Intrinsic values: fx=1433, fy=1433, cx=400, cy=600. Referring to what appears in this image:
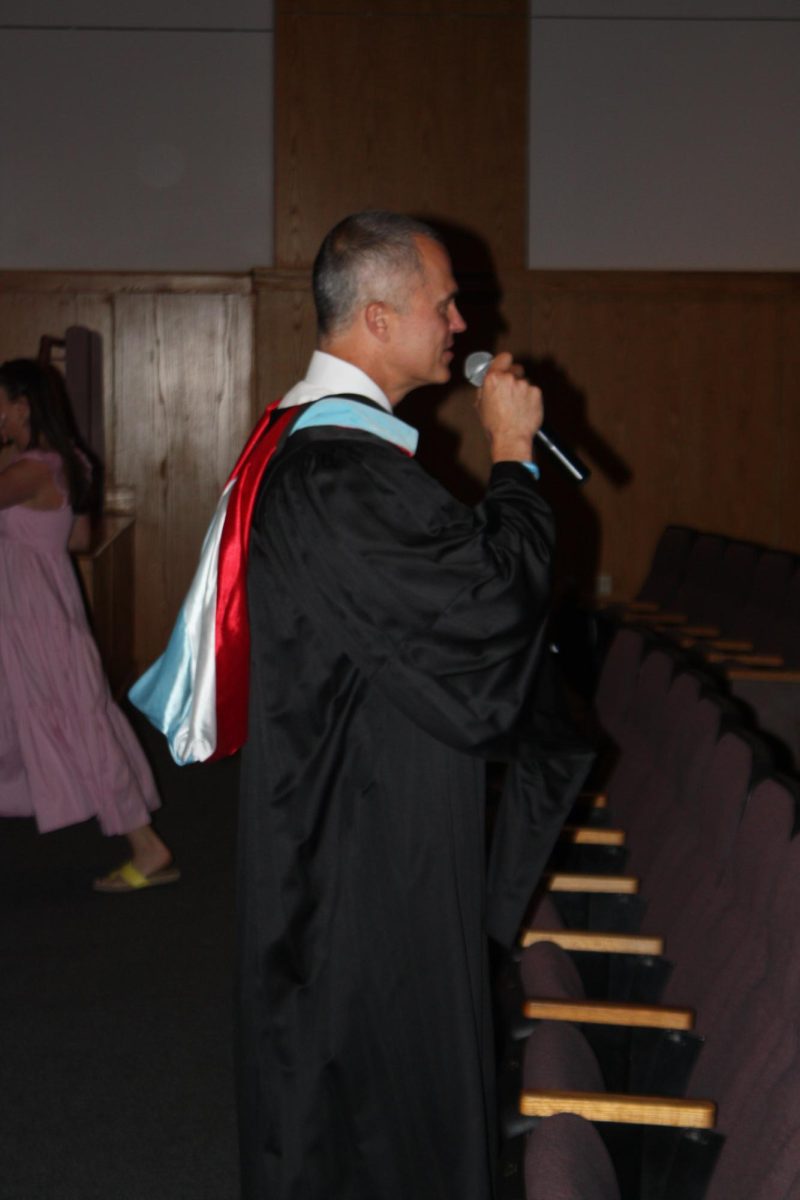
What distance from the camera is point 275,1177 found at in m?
1.89

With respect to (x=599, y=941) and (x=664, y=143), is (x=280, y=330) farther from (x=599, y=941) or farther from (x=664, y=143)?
(x=599, y=941)

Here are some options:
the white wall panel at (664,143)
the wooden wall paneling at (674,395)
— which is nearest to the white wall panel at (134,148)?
the white wall panel at (664,143)

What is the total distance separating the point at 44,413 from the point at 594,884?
8.54 feet

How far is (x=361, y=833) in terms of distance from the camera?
1.85 metres

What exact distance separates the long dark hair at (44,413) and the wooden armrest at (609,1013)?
2882 mm

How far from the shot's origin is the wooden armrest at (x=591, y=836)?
3.04m

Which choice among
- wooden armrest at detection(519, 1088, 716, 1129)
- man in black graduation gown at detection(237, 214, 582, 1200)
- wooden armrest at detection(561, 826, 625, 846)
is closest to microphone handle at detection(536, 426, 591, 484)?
man in black graduation gown at detection(237, 214, 582, 1200)

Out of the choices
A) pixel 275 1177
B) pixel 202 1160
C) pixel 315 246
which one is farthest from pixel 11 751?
pixel 315 246

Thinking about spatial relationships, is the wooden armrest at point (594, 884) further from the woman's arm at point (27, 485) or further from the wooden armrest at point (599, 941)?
the woman's arm at point (27, 485)

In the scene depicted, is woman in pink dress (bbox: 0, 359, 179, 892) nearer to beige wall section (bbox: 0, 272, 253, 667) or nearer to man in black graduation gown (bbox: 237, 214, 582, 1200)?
man in black graduation gown (bbox: 237, 214, 582, 1200)

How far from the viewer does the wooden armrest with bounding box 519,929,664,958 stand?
8.20ft

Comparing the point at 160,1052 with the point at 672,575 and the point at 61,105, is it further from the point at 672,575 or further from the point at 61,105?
the point at 61,105

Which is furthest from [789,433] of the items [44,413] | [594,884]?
[594,884]

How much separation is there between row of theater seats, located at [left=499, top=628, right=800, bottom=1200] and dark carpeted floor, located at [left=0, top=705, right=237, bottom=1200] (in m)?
0.89
